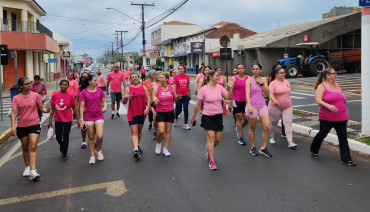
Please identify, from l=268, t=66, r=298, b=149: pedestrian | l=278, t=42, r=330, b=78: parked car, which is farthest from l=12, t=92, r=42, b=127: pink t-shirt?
l=278, t=42, r=330, b=78: parked car

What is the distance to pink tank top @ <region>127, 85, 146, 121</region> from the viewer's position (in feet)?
20.7

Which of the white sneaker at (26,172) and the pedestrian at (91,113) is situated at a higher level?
the pedestrian at (91,113)

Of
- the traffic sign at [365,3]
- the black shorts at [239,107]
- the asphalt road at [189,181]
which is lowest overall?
the asphalt road at [189,181]

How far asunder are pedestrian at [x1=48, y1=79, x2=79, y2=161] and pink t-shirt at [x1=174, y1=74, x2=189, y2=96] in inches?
134

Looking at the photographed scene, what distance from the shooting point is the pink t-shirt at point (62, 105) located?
633cm

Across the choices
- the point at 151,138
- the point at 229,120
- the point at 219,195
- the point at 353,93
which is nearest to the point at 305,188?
the point at 219,195

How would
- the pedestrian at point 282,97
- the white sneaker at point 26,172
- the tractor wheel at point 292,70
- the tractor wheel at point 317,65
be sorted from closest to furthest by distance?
the white sneaker at point 26,172 → the pedestrian at point 282,97 → the tractor wheel at point 317,65 → the tractor wheel at point 292,70

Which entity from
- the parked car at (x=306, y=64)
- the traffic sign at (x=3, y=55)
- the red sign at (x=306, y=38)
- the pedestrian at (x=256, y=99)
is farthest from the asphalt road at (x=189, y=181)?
the red sign at (x=306, y=38)

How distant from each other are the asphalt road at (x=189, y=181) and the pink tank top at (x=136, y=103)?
86cm

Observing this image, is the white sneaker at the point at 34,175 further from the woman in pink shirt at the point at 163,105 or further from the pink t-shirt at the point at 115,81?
the pink t-shirt at the point at 115,81

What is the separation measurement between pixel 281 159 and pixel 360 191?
1.73m

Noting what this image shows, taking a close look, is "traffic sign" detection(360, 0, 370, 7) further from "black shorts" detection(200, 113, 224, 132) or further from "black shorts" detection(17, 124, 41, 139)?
"black shorts" detection(17, 124, 41, 139)

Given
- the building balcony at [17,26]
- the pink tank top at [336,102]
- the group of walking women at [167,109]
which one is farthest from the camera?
the building balcony at [17,26]

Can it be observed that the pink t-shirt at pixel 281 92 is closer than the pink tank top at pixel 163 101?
No
